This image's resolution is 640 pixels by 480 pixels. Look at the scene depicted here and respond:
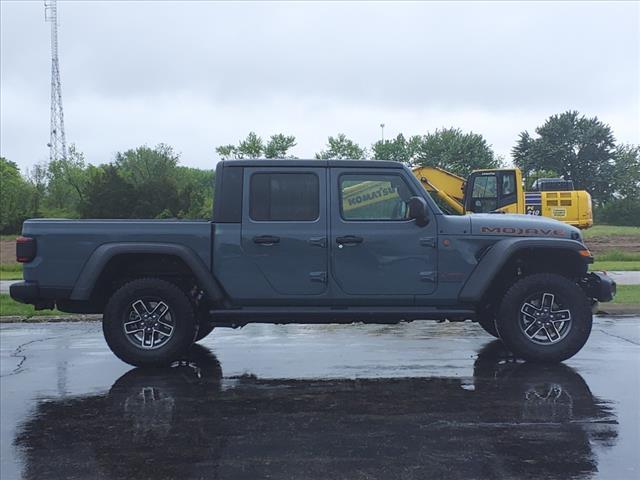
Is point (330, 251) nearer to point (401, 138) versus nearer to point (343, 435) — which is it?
point (343, 435)

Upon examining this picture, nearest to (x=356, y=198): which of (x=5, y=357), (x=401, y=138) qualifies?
(x=5, y=357)

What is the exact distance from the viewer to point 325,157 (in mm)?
37969

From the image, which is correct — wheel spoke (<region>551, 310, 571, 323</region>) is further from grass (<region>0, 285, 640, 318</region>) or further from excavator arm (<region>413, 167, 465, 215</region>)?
excavator arm (<region>413, 167, 465, 215</region>)

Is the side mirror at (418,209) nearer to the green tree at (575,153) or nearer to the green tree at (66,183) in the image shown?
the green tree at (66,183)

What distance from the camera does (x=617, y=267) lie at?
857 inches

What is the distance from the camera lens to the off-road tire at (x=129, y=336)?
7246 millimetres

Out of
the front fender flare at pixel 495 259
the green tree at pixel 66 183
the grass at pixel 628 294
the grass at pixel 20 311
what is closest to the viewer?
the front fender flare at pixel 495 259

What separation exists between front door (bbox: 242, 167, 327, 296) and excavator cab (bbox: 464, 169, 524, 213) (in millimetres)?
16997

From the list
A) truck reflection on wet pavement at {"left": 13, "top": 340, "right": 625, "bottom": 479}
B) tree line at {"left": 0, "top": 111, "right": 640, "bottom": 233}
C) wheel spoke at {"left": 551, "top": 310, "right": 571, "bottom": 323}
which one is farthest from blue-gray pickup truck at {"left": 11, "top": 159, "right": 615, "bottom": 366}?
tree line at {"left": 0, "top": 111, "right": 640, "bottom": 233}

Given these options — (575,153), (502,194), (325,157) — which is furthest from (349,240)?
(575,153)

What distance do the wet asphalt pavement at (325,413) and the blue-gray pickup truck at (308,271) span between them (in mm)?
453

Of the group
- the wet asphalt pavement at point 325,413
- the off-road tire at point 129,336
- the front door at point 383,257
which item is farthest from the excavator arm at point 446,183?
the off-road tire at point 129,336

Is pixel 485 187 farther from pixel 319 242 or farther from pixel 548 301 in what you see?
pixel 319 242

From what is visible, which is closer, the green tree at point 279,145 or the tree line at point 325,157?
the tree line at point 325,157
